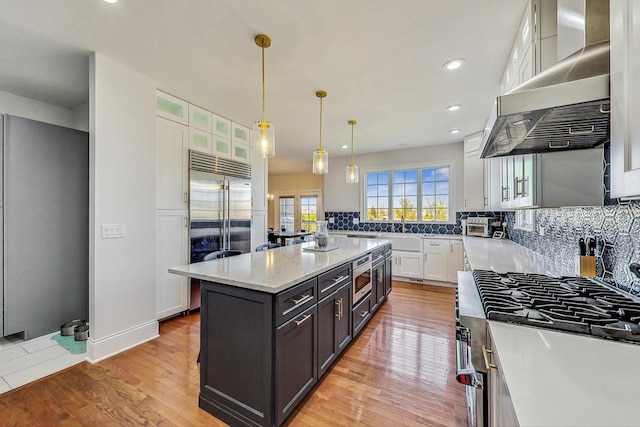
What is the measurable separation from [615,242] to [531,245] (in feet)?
5.50

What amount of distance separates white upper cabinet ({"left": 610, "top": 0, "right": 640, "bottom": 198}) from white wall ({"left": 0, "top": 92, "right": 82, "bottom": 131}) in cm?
472

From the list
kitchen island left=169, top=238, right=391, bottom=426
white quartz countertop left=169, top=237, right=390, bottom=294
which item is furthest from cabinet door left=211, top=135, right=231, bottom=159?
kitchen island left=169, top=238, right=391, bottom=426

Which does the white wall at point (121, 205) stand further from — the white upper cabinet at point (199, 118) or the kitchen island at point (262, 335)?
the kitchen island at point (262, 335)

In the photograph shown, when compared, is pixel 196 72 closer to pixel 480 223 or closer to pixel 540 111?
pixel 540 111

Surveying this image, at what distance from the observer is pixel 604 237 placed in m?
1.44

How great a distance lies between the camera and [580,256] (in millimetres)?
1574

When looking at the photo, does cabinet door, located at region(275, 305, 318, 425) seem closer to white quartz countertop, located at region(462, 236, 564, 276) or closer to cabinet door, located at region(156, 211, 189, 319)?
white quartz countertop, located at region(462, 236, 564, 276)

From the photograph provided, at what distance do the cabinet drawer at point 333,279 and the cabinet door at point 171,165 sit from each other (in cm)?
219

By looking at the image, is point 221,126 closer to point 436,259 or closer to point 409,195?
point 409,195

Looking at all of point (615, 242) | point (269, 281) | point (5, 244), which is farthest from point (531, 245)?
point (5, 244)

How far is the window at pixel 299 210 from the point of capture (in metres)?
7.71

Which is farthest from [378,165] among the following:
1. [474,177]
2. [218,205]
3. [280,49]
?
[280,49]

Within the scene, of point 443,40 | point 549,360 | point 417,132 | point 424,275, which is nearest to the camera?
point 549,360

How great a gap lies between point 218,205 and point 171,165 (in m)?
0.75
